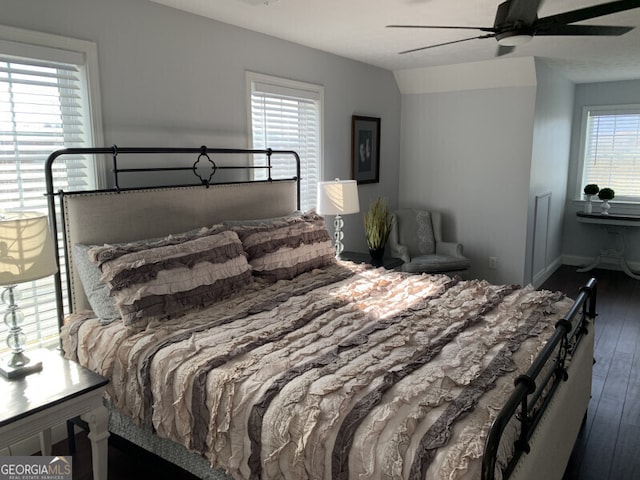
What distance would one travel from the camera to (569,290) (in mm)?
5398

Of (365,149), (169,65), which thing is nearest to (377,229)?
(365,149)

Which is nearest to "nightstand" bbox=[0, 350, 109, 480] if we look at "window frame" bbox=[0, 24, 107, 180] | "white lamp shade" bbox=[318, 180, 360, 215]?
"window frame" bbox=[0, 24, 107, 180]

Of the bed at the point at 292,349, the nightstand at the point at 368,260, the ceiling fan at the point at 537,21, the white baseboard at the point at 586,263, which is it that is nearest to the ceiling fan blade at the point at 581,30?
the ceiling fan at the point at 537,21

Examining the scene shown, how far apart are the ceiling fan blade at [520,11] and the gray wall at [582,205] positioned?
15.4 ft

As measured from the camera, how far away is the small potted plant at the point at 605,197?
602 centimetres

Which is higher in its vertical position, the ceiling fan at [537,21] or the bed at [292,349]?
the ceiling fan at [537,21]

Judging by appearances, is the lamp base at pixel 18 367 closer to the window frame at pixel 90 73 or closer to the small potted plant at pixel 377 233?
the window frame at pixel 90 73

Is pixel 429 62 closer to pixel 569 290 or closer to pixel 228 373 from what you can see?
pixel 569 290

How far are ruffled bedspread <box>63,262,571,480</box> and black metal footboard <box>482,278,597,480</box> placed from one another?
68mm

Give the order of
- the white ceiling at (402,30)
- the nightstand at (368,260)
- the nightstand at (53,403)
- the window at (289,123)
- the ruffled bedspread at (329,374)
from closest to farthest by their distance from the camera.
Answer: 1. the ruffled bedspread at (329,374)
2. the nightstand at (53,403)
3. the white ceiling at (402,30)
4. the window at (289,123)
5. the nightstand at (368,260)

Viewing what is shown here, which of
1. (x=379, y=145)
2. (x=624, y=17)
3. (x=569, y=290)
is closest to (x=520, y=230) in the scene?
(x=569, y=290)

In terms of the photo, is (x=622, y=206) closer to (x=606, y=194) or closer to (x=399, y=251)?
(x=606, y=194)

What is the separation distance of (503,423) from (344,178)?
11.5 feet

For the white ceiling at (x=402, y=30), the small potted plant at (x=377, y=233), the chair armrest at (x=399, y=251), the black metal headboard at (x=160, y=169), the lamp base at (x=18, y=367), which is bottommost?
the chair armrest at (x=399, y=251)
